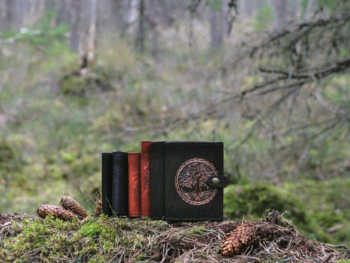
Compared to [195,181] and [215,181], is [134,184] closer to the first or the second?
[195,181]

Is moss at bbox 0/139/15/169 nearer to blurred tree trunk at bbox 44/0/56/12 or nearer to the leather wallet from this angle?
the leather wallet

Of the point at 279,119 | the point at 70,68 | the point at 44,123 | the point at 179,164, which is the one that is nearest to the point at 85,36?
the point at 70,68

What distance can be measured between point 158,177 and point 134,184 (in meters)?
0.15

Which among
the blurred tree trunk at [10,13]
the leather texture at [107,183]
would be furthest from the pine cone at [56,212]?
the blurred tree trunk at [10,13]

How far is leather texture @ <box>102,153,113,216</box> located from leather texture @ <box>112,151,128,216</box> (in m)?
0.03

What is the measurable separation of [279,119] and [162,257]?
146 inches

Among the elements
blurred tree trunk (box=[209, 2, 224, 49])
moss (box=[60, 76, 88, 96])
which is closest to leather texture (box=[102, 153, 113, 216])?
moss (box=[60, 76, 88, 96])

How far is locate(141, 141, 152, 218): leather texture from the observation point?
5.57 ft

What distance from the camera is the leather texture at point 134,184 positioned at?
1.71 m

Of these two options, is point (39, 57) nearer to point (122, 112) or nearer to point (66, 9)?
point (122, 112)

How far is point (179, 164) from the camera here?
166 cm

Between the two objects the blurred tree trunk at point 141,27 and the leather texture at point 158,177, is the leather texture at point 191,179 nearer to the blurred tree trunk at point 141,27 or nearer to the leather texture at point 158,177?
the leather texture at point 158,177

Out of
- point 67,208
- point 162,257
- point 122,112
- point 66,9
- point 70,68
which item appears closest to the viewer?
point 162,257

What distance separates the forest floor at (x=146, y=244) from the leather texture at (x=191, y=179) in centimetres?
13
